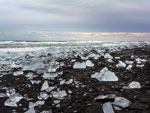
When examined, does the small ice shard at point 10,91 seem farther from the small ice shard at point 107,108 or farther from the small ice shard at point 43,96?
the small ice shard at point 107,108

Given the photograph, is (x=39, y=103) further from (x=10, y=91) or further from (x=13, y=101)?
(x=10, y=91)

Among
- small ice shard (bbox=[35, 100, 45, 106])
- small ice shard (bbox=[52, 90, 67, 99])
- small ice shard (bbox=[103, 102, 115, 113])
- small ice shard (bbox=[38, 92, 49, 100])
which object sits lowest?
small ice shard (bbox=[35, 100, 45, 106])

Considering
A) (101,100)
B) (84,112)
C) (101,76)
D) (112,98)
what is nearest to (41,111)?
(84,112)

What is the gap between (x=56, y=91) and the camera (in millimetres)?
2900

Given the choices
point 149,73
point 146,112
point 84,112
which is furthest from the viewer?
point 149,73

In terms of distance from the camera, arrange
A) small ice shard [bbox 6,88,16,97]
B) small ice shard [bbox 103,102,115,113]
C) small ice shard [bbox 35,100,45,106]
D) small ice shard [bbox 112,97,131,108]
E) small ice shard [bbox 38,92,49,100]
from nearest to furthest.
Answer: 1. small ice shard [bbox 103,102,115,113]
2. small ice shard [bbox 112,97,131,108]
3. small ice shard [bbox 35,100,45,106]
4. small ice shard [bbox 38,92,49,100]
5. small ice shard [bbox 6,88,16,97]

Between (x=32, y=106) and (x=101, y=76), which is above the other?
(x=101, y=76)

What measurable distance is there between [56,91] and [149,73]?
213 cm

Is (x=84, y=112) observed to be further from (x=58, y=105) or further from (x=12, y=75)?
(x=12, y=75)

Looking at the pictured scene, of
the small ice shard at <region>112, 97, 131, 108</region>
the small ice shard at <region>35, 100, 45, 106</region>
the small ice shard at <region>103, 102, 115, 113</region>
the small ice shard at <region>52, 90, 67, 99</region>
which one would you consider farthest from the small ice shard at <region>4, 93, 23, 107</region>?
the small ice shard at <region>112, 97, 131, 108</region>

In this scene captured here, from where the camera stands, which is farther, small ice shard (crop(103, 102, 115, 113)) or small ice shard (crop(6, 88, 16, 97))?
small ice shard (crop(6, 88, 16, 97))

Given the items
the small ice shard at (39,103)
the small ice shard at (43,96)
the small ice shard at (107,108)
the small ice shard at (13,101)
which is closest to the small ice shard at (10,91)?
the small ice shard at (13,101)

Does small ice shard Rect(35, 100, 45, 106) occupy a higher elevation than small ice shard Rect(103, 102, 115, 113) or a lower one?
lower

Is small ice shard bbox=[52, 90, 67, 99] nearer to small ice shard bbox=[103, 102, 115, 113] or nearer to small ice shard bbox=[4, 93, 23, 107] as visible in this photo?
small ice shard bbox=[4, 93, 23, 107]
